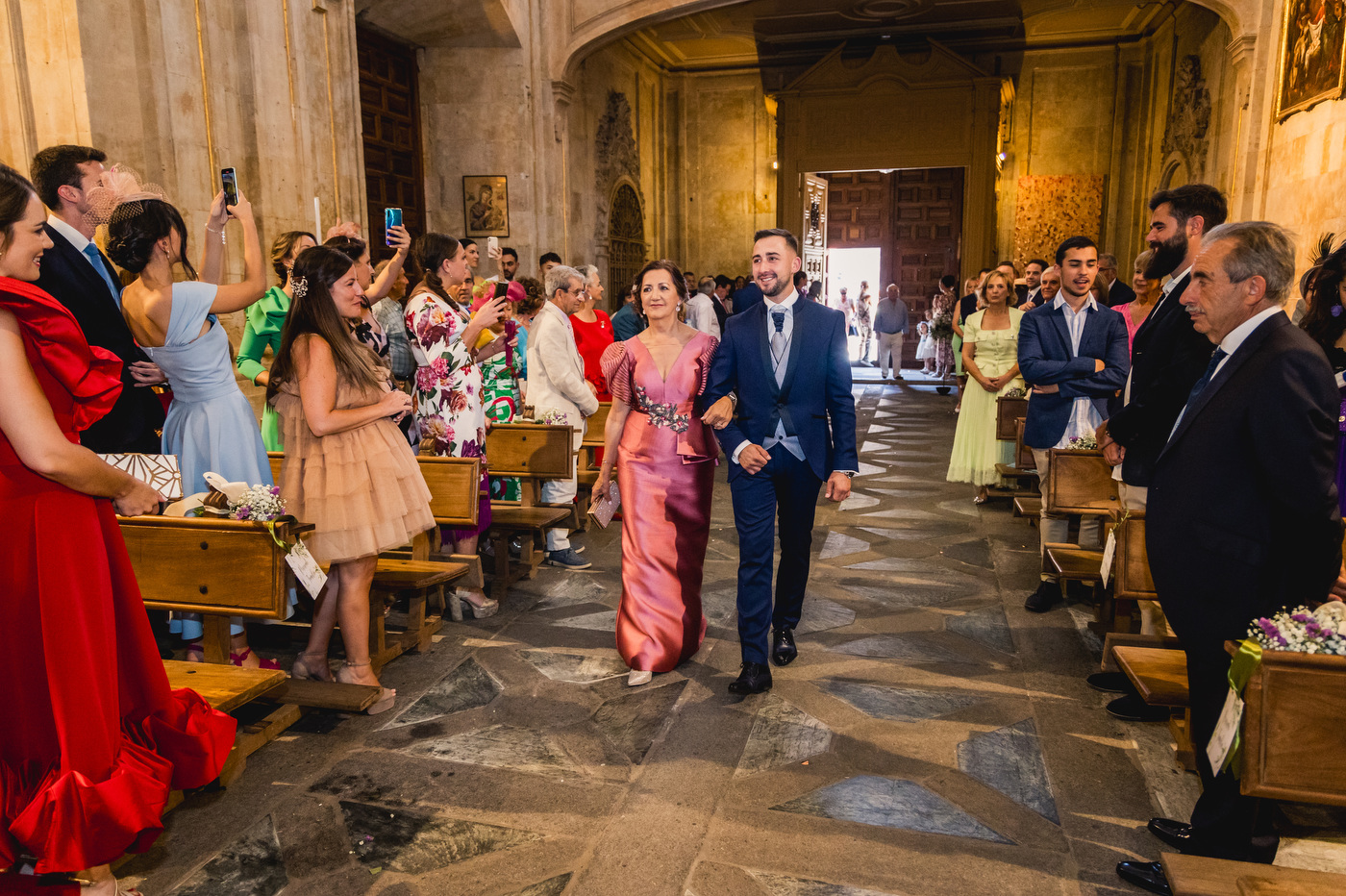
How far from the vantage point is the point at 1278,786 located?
2107 millimetres

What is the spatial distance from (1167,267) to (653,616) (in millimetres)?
2553

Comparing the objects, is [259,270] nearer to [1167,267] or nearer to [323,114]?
[1167,267]

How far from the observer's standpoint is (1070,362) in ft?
15.3

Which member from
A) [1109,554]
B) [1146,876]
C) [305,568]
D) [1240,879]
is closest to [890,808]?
[1146,876]

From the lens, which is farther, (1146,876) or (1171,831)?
(1171,831)

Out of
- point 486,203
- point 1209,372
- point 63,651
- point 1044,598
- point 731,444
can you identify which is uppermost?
point 486,203

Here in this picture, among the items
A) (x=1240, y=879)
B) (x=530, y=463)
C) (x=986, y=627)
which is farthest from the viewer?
(x=530, y=463)

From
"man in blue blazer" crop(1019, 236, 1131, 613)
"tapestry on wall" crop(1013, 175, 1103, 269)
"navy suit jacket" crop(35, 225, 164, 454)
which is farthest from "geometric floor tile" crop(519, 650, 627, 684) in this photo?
"tapestry on wall" crop(1013, 175, 1103, 269)

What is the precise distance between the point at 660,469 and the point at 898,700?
1381 mm

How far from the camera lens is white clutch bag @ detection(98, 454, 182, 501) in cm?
262

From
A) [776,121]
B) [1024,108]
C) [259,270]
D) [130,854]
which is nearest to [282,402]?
[259,270]

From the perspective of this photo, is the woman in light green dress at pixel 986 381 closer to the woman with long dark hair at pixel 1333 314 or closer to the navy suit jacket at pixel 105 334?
the woman with long dark hair at pixel 1333 314

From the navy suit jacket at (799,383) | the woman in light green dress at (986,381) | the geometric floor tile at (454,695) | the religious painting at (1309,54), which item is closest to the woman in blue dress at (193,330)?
the geometric floor tile at (454,695)

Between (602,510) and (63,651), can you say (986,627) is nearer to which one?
(602,510)
